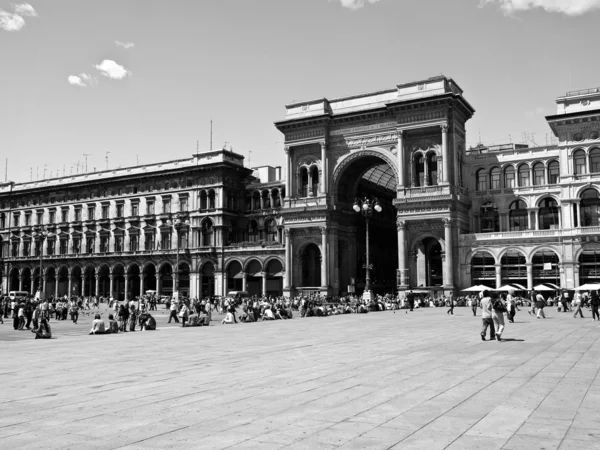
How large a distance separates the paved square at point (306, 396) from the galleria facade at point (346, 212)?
37006mm

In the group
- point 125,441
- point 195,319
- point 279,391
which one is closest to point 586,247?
point 195,319

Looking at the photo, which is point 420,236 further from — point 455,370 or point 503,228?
point 455,370

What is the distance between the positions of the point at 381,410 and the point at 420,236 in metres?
62.2

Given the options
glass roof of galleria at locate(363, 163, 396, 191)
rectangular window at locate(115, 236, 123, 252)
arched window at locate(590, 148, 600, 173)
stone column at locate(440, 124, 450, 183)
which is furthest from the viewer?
rectangular window at locate(115, 236, 123, 252)

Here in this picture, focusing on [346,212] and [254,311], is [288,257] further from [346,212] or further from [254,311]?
[254,311]

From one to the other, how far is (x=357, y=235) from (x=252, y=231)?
1789cm

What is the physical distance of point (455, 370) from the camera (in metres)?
16.2

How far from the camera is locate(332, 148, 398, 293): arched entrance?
3049 inches

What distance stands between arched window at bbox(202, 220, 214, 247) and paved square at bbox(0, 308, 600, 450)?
68467 millimetres

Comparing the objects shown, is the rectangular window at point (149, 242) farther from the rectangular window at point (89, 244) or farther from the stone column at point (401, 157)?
the stone column at point (401, 157)

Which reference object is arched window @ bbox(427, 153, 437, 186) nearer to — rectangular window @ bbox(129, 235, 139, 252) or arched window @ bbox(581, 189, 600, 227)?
arched window @ bbox(581, 189, 600, 227)

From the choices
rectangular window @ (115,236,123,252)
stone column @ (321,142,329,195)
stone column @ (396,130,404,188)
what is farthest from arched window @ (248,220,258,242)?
stone column @ (396,130,404,188)

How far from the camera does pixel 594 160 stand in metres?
66.6

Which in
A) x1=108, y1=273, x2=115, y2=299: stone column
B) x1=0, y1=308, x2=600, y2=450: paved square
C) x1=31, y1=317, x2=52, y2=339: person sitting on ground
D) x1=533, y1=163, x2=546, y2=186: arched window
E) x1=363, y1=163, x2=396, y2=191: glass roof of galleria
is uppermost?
x1=363, y1=163, x2=396, y2=191: glass roof of galleria
